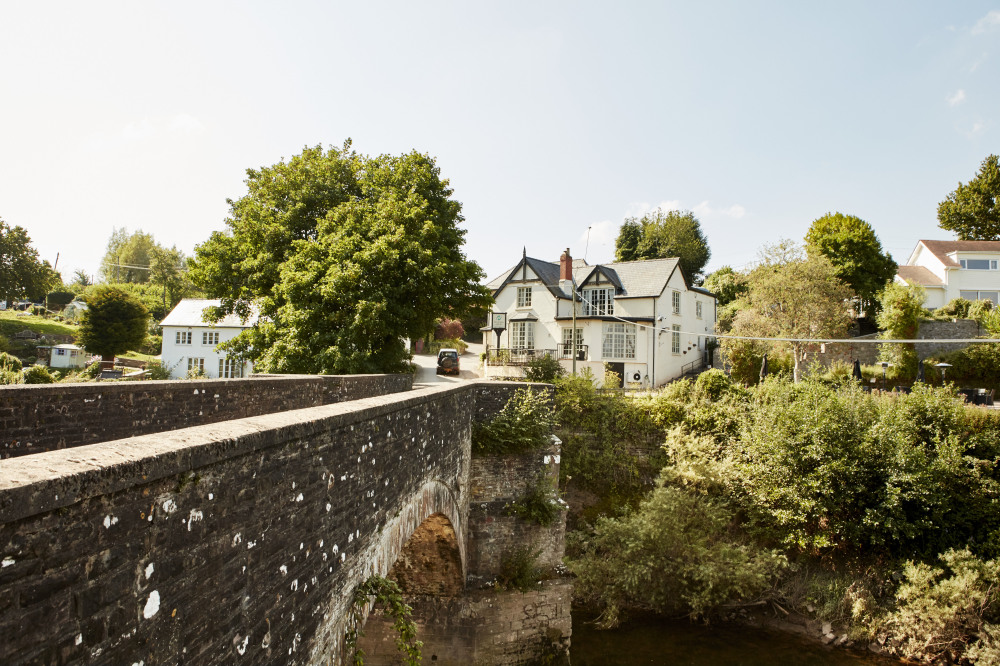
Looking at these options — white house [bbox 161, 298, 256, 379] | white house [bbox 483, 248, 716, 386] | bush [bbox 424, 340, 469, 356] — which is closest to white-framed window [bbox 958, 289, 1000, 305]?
white house [bbox 483, 248, 716, 386]

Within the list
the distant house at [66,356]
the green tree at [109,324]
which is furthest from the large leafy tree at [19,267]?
the green tree at [109,324]

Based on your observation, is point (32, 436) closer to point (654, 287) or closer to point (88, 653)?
point (88, 653)

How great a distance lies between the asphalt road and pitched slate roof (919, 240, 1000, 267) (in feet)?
109

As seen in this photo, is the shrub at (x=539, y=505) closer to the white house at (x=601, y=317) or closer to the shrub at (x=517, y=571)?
the shrub at (x=517, y=571)

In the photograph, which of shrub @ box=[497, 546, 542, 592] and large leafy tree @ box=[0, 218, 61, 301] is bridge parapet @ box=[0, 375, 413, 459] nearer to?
shrub @ box=[497, 546, 542, 592]

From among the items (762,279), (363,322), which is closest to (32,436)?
(363,322)

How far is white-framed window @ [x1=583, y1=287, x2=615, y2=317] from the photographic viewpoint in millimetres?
34531

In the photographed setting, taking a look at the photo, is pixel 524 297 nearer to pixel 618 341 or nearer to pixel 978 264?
pixel 618 341

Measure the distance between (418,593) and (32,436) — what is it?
7.98 metres

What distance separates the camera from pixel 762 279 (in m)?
30.1

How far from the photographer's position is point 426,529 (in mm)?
10461

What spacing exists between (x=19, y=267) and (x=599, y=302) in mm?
54441

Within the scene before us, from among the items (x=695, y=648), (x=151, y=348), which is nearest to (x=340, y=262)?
(x=695, y=648)

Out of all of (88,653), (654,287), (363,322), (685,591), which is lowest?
(685,591)
